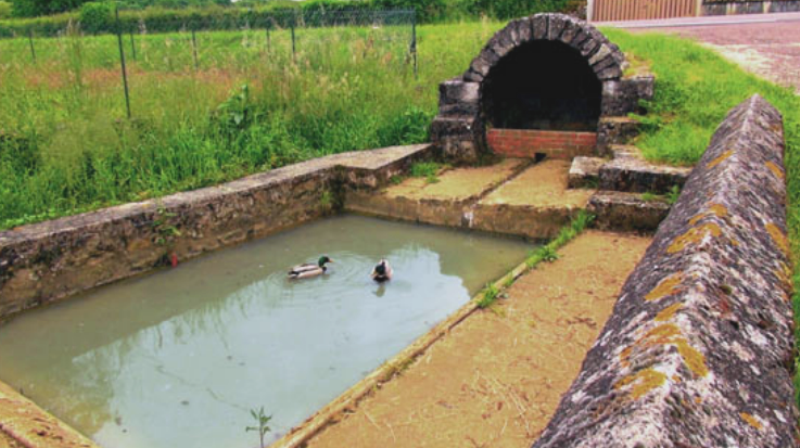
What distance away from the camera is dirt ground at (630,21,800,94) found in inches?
339

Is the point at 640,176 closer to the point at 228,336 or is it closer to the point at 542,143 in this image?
the point at 542,143

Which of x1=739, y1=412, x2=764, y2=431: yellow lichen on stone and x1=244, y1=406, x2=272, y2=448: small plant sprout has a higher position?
x1=739, y1=412, x2=764, y2=431: yellow lichen on stone

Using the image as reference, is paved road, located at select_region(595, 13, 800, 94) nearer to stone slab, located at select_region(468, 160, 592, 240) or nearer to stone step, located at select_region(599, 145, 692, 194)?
stone step, located at select_region(599, 145, 692, 194)

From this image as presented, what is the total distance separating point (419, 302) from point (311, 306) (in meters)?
0.80

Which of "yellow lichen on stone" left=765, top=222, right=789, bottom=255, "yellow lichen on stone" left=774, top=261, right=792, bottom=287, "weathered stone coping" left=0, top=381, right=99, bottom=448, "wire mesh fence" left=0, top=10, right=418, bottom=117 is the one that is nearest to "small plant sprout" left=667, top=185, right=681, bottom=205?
"yellow lichen on stone" left=765, top=222, right=789, bottom=255

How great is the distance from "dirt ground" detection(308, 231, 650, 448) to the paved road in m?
5.04

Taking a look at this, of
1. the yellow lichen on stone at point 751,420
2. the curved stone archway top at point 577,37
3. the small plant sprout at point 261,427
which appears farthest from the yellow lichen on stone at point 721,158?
the curved stone archway top at point 577,37

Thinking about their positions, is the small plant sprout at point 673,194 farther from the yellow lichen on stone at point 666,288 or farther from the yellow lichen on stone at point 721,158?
the yellow lichen on stone at point 666,288

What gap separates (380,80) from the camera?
9.95 meters

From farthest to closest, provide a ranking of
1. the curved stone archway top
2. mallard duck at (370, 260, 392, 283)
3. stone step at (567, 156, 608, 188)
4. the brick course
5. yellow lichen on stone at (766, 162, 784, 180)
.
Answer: the brick course → the curved stone archway top → stone step at (567, 156, 608, 188) → mallard duck at (370, 260, 392, 283) → yellow lichen on stone at (766, 162, 784, 180)

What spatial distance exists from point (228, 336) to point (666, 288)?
3432 millimetres

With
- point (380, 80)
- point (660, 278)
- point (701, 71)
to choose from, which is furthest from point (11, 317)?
point (701, 71)

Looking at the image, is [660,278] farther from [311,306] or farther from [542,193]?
[542,193]

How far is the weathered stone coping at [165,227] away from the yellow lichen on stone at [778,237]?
4.72 metres
